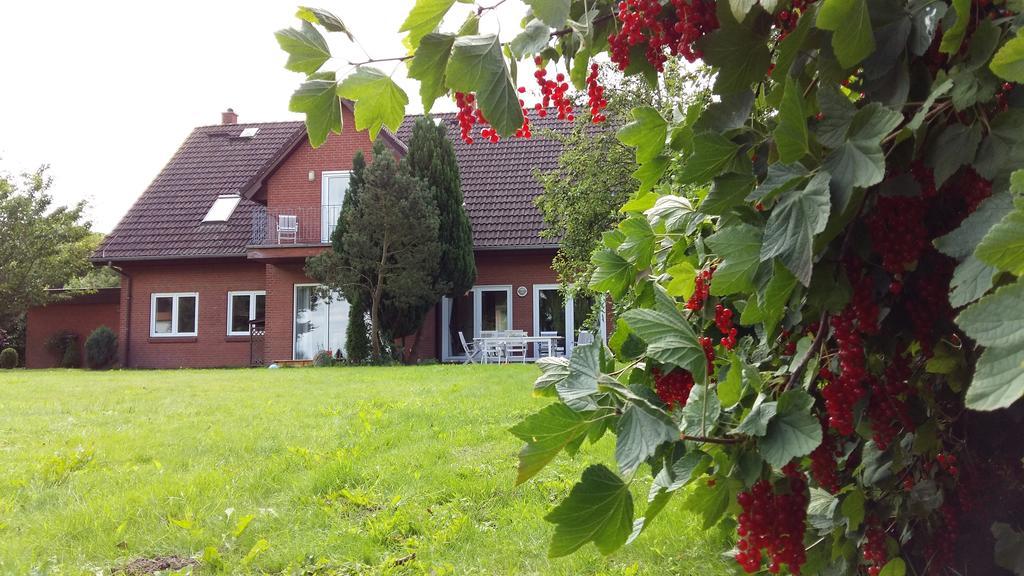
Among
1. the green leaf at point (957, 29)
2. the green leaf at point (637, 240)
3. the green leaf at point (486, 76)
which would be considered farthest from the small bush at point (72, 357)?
the green leaf at point (957, 29)

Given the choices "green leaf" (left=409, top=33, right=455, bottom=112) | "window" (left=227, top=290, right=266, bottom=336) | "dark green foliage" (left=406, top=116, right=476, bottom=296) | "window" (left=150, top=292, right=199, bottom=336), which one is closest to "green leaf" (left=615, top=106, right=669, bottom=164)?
"green leaf" (left=409, top=33, right=455, bottom=112)

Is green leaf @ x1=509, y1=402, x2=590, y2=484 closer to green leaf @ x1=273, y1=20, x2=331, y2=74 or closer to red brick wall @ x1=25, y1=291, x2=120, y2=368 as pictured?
green leaf @ x1=273, y1=20, x2=331, y2=74

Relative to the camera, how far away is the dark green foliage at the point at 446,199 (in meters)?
16.5

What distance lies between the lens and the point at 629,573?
3062mm

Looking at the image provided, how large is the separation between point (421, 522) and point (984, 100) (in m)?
3.23

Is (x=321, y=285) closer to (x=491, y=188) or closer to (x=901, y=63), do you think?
(x=491, y=188)

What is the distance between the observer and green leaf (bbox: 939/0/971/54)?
108 centimetres

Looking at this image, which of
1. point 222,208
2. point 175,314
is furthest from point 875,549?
point 222,208

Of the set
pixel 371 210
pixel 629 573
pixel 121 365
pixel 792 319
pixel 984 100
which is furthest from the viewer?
pixel 121 365

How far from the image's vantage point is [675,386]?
1502 millimetres

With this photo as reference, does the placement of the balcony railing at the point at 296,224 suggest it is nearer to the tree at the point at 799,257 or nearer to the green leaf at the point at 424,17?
the tree at the point at 799,257

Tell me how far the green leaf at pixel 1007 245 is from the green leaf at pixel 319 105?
3.76ft

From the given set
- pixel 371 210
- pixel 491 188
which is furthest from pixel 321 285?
pixel 491 188

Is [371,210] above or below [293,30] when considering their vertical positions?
above
